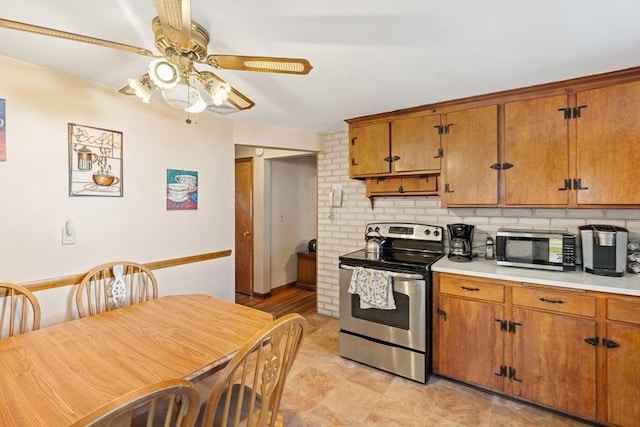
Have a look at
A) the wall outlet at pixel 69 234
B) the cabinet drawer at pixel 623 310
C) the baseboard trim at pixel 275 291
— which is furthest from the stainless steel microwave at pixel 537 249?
the baseboard trim at pixel 275 291

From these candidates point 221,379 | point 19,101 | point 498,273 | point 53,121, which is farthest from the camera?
point 498,273

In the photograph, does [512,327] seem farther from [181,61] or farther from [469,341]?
[181,61]

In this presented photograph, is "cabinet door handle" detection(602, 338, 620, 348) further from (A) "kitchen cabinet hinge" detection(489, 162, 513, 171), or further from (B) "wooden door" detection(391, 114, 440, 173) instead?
(B) "wooden door" detection(391, 114, 440, 173)

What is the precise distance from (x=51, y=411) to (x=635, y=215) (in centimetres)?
337

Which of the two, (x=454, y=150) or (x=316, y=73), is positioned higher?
(x=316, y=73)

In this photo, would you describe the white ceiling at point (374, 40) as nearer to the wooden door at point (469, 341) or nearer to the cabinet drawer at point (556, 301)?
the cabinet drawer at point (556, 301)

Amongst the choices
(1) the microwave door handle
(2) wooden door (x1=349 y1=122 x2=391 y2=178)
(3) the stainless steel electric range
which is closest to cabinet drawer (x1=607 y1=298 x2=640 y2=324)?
(1) the microwave door handle

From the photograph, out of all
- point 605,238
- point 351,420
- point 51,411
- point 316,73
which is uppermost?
point 316,73

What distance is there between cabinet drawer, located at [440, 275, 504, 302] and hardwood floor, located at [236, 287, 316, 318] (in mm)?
1980

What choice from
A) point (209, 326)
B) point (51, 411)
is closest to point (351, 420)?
point (209, 326)

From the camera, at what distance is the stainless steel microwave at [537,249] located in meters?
2.09

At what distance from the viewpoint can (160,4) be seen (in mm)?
1019

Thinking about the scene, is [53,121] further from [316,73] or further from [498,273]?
[498,273]

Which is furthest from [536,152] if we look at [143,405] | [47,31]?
[47,31]
